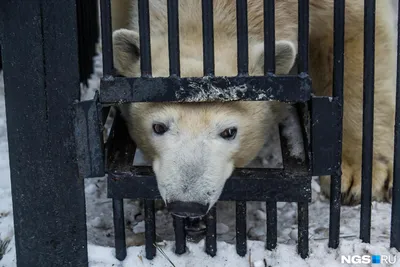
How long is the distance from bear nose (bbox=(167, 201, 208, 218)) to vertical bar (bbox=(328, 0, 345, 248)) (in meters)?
0.58

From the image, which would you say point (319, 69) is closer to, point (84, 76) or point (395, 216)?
point (395, 216)

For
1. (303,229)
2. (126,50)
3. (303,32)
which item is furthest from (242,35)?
(303,229)

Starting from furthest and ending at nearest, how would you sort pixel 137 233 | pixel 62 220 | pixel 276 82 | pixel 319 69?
1. pixel 319 69
2. pixel 137 233
3. pixel 62 220
4. pixel 276 82

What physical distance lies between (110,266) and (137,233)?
19.3 inches

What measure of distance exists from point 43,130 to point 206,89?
0.65 meters

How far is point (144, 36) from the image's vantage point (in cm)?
254

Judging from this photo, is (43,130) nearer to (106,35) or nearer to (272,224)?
(106,35)

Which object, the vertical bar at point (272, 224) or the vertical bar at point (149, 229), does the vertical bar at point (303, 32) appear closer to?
the vertical bar at point (272, 224)

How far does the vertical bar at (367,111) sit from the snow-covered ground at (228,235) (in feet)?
0.39

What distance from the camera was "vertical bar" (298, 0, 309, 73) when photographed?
8.32ft

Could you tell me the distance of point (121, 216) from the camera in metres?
2.77

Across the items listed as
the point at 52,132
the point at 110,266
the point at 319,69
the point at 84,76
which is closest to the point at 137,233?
the point at 110,266

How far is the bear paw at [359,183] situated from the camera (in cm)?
357

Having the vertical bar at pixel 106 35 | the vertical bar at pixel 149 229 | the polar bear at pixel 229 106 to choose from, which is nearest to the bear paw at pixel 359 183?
the polar bear at pixel 229 106
